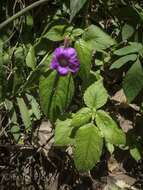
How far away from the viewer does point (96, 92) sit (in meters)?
1.47

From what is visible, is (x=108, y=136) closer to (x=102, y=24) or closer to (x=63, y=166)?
(x=63, y=166)

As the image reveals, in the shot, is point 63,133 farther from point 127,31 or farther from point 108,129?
point 127,31

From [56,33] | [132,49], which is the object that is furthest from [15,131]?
[132,49]

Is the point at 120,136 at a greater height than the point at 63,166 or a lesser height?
greater

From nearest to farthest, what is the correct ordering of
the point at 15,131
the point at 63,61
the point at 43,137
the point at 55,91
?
the point at 63,61 < the point at 55,91 < the point at 15,131 < the point at 43,137

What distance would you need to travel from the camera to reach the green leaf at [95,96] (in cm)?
145

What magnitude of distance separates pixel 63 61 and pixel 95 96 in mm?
257

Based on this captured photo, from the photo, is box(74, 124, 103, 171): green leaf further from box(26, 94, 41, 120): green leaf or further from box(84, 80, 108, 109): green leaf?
box(26, 94, 41, 120): green leaf

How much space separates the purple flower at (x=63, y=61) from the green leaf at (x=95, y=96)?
219 millimetres

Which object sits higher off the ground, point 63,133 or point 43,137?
point 63,133

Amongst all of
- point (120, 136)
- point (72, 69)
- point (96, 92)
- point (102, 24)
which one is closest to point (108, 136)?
point (120, 136)

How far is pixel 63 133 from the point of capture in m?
1.48

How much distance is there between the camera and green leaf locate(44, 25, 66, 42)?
1.46 metres

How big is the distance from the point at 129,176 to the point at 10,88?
71 cm
